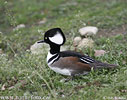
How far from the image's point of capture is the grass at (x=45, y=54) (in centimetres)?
471

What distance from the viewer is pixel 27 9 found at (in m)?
10.7

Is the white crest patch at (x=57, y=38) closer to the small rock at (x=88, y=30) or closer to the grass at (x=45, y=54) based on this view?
the grass at (x=45, y=54)

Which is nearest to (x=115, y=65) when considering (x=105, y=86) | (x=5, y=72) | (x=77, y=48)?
(x=105, y=86)

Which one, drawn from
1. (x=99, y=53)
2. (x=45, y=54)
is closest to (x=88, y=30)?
(x=99, y=53)

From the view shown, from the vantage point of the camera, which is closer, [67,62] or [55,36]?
[67,62]

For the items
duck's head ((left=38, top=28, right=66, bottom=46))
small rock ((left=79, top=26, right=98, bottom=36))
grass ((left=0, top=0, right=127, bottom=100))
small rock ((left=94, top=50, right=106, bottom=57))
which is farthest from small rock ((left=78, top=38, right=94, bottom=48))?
duck's head ((left=38, top=28, right=66, bottom=46))

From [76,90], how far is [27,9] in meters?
6.42

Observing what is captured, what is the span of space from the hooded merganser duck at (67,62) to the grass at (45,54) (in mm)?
141

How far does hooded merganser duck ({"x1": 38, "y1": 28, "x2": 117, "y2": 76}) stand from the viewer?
5.14 metres

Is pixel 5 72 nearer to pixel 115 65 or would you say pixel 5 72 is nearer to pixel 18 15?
pixel 115 65

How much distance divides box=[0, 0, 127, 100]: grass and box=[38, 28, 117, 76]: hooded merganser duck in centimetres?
14

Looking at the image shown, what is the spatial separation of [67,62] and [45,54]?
4.90ft

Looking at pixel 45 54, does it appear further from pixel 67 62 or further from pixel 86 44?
pixel 67 62

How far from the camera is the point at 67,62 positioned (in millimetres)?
5156
